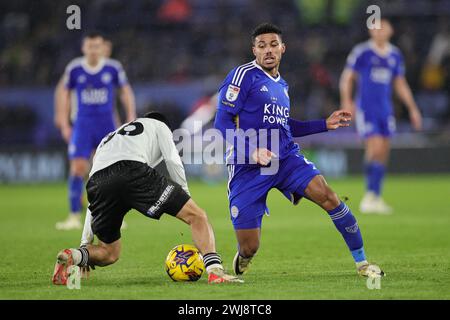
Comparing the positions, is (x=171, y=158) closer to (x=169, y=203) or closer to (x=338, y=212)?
(x=169, y=203)

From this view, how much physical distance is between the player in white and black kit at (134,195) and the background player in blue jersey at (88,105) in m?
5.10

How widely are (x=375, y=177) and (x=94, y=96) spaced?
4600 millimetres

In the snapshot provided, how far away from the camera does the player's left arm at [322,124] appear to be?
325 inches

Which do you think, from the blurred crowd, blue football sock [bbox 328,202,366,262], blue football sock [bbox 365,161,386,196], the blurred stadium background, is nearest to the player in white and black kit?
blue football sock [bbox 328,202,366,262]

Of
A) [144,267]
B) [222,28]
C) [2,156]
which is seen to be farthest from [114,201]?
[222,28]

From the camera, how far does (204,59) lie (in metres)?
24.6

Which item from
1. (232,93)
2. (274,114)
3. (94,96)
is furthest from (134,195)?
(94,96)

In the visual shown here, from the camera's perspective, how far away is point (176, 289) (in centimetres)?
739

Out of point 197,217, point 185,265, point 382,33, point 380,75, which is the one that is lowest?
point 185,265

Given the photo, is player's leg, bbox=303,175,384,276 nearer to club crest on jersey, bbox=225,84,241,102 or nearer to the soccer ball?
club crest on jersey, bbox=225,84,241,102

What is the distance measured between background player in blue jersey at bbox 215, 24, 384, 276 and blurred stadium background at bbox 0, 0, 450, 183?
1358 cm
